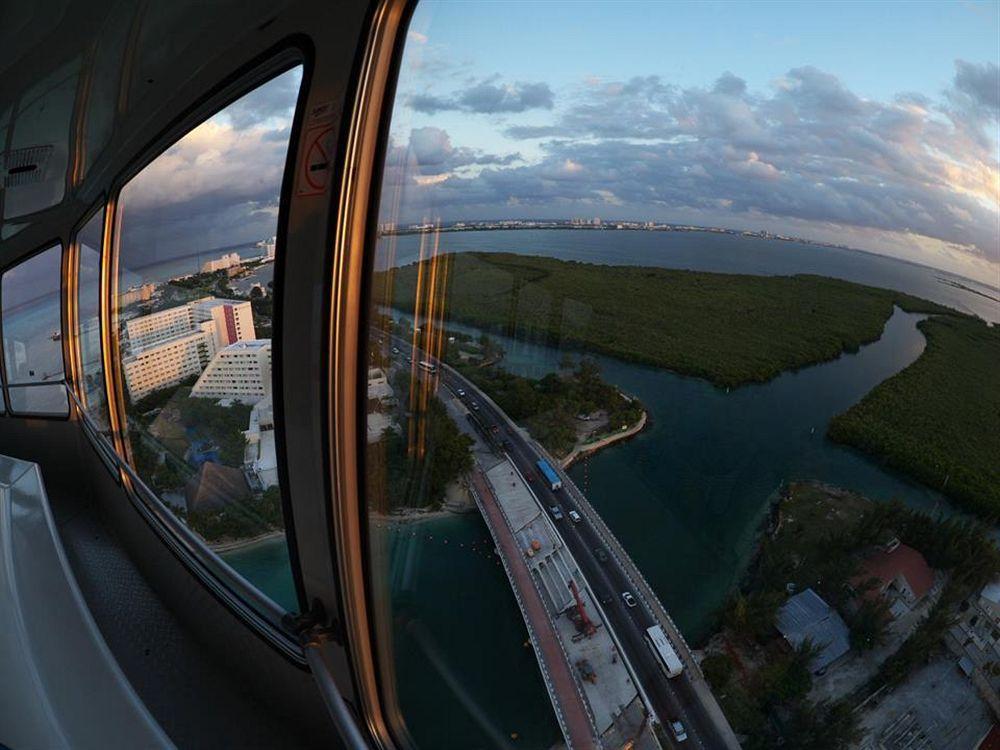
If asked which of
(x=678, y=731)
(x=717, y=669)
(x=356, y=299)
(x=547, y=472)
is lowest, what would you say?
(x=678, y=731)

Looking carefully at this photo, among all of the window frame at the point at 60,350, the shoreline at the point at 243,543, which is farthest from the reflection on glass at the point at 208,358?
the window frame at the point at 60,350

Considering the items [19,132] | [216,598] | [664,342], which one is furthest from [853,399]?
[19,132]

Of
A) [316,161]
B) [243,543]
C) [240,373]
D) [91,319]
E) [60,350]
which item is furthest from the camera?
[60,350]

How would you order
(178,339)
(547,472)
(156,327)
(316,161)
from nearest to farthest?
(316,161)
(547,472)
(178,339)
(156,327)

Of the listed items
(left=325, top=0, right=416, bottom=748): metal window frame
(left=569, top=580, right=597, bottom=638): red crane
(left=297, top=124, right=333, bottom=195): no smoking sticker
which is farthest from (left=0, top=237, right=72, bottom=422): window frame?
(left=569, top=580, right=597, bottom=638): red crane

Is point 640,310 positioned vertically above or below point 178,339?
above

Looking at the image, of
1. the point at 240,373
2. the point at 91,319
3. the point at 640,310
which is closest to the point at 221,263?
the point at 240,373

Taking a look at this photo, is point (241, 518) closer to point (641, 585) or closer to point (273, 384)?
point (273, 384)
